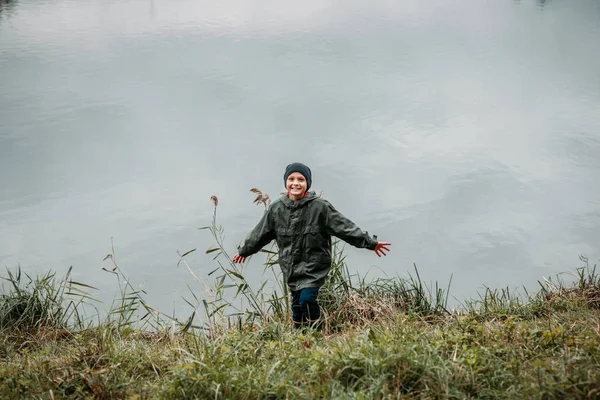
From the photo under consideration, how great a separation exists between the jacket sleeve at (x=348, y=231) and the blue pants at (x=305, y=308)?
42 centimetres

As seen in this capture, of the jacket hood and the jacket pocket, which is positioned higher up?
the jacket hood

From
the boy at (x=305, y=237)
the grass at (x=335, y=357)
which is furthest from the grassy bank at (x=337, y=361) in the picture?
the boy at (x=305, y=237)

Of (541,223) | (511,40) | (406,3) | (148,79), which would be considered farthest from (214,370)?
(406,3)

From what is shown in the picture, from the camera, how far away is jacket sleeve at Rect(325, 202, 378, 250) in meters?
4.94

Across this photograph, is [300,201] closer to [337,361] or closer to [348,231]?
[348,231]

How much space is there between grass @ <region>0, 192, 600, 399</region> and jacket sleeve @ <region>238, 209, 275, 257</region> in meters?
0.41

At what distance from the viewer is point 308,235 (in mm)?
5008

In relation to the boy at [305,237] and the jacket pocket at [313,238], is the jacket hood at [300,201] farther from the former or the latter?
the jacket pocket at [313,238]

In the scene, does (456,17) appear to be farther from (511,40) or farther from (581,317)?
(581,317)

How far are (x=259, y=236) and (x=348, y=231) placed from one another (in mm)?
660

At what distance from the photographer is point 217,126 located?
12.6m

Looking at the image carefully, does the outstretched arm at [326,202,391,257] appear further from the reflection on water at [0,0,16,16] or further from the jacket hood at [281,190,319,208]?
the reflection on water at [0,0,16,16]

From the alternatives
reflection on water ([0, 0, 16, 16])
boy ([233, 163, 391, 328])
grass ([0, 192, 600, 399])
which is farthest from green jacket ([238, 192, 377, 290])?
reflection on water ([0, 0, 16, 16])

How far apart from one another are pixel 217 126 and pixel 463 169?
14.1 feet
